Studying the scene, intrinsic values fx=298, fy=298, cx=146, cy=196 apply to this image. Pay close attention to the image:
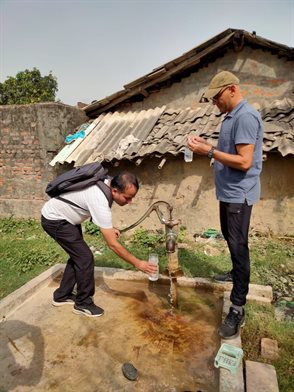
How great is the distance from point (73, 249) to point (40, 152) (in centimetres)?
518

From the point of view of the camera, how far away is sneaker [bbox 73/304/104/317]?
3.38 metres

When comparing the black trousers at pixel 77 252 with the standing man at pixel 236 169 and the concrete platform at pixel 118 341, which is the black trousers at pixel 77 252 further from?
the standing man at pixel 236 169

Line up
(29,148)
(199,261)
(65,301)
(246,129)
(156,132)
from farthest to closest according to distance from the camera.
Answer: (29,148) → (156,132) → (199,261) → (65,301) → (246,129)

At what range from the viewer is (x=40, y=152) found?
307 inches

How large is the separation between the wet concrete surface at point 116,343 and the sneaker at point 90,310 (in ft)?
0.18

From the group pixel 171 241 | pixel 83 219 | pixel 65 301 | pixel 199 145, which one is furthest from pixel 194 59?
pixel 65 301

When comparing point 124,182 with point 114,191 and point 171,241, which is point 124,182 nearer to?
point 114,191

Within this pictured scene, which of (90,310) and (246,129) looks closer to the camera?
(246,129)

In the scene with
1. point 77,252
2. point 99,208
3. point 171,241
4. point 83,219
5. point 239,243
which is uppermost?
point 99,208

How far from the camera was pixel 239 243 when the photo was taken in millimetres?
2930

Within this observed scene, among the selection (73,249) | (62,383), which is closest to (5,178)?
(73,249)

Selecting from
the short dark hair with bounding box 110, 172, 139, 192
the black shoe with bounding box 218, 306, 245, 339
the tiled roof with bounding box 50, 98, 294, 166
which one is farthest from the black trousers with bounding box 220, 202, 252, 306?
the tiled roof with bounding box 50, 98, 294, 166

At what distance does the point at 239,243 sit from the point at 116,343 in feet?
5.14

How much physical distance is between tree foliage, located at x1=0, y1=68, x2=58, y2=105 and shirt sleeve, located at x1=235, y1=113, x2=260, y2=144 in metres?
17.9
